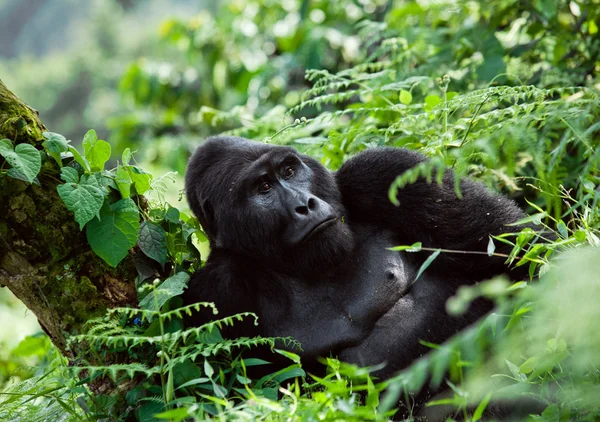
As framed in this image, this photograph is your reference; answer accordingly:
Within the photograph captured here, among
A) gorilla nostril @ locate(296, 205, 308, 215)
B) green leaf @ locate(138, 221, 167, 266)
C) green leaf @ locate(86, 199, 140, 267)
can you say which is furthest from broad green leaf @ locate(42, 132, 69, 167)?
gorilla nostril @ locate(296, 205, 308, 215)

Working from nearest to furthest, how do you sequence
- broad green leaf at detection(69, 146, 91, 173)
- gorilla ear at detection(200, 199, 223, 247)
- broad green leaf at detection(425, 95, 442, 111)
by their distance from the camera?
broad green leaf at detection(69, 146, 91, 173)
gorilla ear at detection(200, 199, 223, 247)
broad green leaf at detection(425, 95, 442, 111)

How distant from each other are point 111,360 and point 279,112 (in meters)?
2.47

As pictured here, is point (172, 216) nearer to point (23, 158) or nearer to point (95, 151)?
point (95, 151)

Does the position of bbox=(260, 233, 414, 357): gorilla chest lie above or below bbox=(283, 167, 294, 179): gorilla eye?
below

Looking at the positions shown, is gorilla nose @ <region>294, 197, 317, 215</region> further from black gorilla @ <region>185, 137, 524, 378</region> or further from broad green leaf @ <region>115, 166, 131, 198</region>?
broad green leaf @ <region>115, 166, 131, 198</region>

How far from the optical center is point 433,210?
114 inches

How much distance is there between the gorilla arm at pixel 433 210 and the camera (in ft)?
9.43

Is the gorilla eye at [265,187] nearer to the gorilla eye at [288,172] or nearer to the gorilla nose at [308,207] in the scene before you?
the gorilla eye at [288,172]

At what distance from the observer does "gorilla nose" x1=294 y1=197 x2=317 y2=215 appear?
2.78 meters

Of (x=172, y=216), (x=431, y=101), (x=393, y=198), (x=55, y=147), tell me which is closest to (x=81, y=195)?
(x=55, y=147)

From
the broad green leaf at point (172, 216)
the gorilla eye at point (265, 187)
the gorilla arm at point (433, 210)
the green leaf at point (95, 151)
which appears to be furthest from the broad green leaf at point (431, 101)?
the green leaf at point (95, 151)

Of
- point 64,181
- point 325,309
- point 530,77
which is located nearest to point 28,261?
point 64,181

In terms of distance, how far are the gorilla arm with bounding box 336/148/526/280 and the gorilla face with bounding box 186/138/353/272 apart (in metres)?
0.12

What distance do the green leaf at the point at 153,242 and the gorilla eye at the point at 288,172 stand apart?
59 cm
